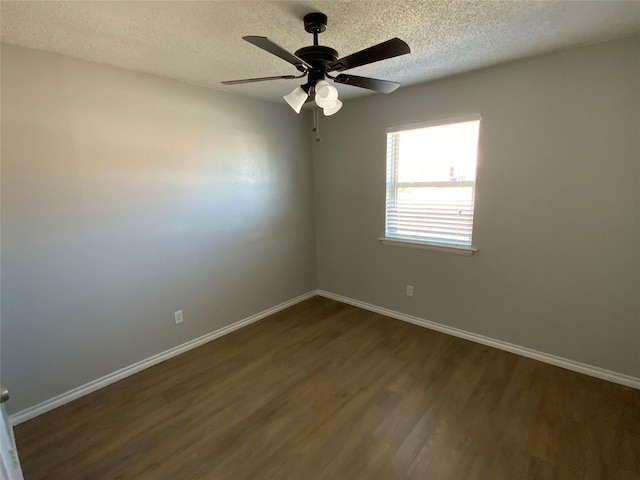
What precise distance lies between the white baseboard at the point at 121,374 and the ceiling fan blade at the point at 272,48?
2610 millimetres

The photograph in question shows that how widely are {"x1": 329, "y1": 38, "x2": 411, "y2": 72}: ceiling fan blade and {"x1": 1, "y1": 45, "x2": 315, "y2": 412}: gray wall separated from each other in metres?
1.74

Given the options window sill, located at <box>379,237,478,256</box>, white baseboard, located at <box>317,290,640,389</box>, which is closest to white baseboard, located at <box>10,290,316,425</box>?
white baseboard, located at <box>317,290,640,389</box>

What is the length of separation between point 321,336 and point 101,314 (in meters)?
1.91

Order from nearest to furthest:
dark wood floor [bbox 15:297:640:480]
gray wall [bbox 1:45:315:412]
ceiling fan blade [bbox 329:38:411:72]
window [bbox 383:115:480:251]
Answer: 1. ceiling fan blade [bbox 329:38:411:72]
2. dark wood floor [bbox 15:297:640:480]
3. gray wall [bbox 1:45:315:412]
4. window [bbox 383:115:480:251]

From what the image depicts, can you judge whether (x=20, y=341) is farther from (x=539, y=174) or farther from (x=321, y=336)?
(x=539, y=174)

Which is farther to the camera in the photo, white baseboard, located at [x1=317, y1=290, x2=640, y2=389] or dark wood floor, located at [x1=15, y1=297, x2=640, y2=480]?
white baseboard, located at [x1=317, y1=290, x2=640, y2=389]

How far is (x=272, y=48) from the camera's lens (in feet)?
4.50

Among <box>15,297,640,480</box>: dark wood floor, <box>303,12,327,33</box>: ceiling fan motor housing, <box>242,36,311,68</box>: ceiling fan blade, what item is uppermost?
<box>303,12,327,33</box>: ceiling fan motor housing

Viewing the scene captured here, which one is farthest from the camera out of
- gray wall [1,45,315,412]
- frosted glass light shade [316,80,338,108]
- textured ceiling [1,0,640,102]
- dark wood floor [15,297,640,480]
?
gray wall [1,45,315,412]

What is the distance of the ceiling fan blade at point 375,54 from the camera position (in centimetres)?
140

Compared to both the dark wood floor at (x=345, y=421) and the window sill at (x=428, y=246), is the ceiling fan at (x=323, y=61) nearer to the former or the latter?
the window sill at (x=428, y=246)

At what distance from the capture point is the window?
112 inches

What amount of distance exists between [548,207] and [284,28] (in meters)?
2.33

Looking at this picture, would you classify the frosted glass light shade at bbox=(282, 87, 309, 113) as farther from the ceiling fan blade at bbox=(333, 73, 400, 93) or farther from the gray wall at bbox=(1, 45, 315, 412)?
the gray wall at bbox=(1, 45, 315, 412)
